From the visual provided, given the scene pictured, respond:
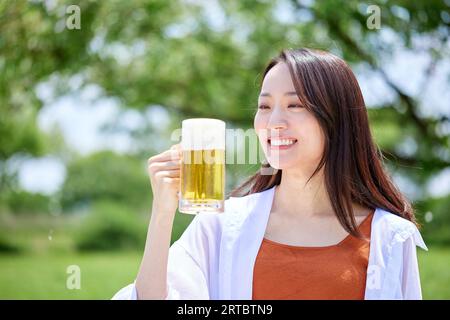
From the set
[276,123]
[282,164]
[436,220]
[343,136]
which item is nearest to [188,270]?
[282,164]

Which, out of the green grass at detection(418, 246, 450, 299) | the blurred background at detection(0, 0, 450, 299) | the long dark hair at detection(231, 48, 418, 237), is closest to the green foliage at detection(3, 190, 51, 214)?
the blurred background at detection(0, 0, 450, 299)

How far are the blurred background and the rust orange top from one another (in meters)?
3.50

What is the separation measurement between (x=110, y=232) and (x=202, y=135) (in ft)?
41.9

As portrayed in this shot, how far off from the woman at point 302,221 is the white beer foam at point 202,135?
0.23ft

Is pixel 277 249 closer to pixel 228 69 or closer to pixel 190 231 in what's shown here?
pixel 190 231

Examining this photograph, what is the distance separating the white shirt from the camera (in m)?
2.24

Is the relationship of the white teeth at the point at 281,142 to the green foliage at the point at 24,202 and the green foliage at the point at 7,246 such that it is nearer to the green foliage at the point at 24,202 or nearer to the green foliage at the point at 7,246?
the green foliage at the point at 7,246

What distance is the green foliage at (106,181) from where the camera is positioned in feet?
53.0

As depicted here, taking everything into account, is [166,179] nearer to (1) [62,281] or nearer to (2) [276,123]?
(2) [276,123]

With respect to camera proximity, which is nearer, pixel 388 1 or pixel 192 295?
pixel 192 295

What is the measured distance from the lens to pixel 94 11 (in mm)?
8680

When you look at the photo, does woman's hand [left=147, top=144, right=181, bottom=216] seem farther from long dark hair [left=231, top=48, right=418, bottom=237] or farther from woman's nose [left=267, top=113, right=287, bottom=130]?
long dark hair [left=231, top=48, right=418, bottom=237]

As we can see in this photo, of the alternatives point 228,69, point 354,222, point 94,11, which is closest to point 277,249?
point 354,222

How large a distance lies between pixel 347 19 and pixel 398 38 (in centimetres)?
71
